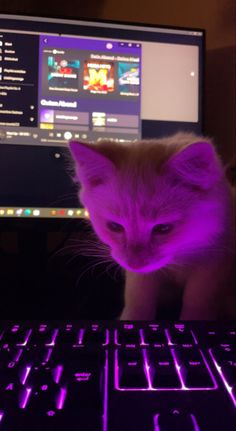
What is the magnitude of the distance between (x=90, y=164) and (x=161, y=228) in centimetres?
17

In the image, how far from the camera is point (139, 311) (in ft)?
2.31

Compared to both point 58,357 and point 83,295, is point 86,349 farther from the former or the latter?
point 83,295

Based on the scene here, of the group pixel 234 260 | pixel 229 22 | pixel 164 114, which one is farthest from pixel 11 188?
pixel 229 22

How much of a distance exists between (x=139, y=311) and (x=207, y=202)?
241 mm

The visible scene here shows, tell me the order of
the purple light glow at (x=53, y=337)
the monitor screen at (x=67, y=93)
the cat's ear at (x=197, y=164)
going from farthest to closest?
the monitor screen at (x=67, y=93) < the cat's ear at (x=197, y=164) < the purple light glow at (x=53, y=337)

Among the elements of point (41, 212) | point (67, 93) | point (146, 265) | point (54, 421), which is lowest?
point (54, 421)

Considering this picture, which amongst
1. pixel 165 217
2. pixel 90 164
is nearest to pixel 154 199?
pixel 165 217

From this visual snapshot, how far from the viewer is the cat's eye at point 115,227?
66 cm

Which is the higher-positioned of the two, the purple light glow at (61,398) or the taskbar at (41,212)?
the taskbar at (41,212)

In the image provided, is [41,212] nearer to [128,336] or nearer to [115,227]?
[115,227]

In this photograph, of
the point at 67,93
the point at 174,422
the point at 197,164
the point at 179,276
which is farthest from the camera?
the point at 67,93

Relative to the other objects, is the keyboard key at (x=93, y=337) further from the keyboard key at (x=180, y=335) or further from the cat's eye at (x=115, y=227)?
the cat's eye at (x=115, y=227)

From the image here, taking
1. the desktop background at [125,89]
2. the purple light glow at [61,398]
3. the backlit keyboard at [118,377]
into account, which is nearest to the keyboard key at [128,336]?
the backlit keyboard at [118,377]

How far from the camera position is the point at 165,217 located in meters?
0.61
